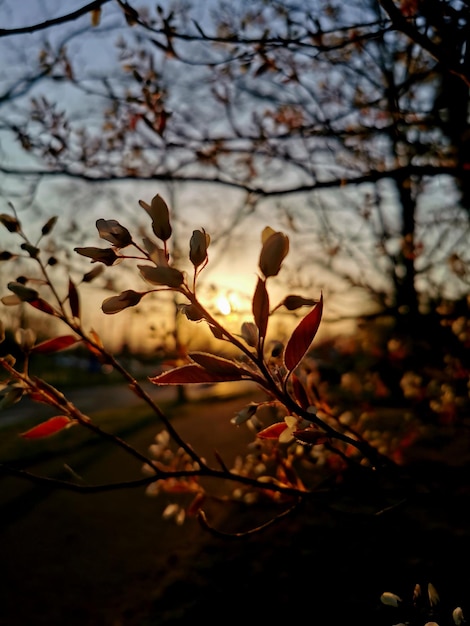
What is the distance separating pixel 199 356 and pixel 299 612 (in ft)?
10.7

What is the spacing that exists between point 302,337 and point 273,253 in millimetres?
175

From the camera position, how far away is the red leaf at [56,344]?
1189mm

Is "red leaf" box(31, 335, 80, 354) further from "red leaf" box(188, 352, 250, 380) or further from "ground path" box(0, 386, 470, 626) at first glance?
"ground path" box(0, 386, 470, 626)

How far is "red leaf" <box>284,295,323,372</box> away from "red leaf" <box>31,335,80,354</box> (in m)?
0.54

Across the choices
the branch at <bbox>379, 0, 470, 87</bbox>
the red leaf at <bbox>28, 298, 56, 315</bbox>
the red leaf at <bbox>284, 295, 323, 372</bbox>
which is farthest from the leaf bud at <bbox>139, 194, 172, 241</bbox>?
the branch at <bbox>379, 0, 470, 87</bbox>

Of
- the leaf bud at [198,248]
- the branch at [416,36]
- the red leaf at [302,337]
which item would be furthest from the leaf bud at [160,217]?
the branch at [416,36]

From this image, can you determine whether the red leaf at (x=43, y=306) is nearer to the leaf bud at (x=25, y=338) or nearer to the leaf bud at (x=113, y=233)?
the leaf bud at (x=25, y=338)

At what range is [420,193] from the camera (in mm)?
5148

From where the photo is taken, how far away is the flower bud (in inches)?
31.4

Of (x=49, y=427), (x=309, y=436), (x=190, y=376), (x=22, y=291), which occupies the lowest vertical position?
(x=49, y=427)

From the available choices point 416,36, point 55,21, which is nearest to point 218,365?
point 55,21

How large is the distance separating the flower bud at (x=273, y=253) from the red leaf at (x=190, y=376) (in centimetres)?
18

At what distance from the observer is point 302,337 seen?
0.89m

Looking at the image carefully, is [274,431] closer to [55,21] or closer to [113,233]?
[113,233]
